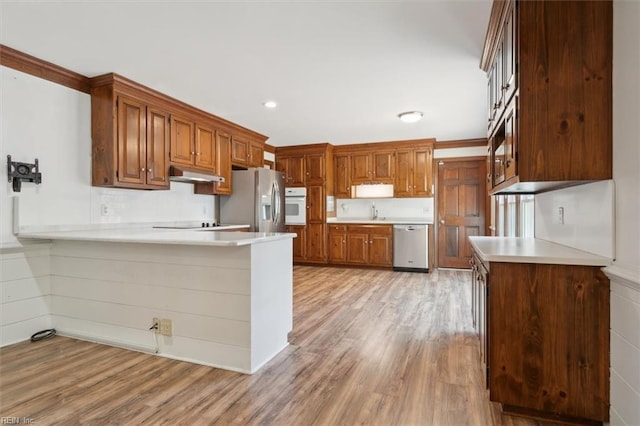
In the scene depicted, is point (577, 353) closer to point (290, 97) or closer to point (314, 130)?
point (290, 97)

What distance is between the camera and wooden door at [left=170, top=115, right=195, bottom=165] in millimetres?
3963

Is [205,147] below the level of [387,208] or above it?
above

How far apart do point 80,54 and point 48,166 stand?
3.36ft

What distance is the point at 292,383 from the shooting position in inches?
81.6

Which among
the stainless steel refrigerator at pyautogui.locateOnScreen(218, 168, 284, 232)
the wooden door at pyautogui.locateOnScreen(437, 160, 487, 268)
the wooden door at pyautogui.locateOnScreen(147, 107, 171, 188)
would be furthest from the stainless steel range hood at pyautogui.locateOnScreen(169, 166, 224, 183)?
the wooden door at pyautogui.locateOnScreen(437, 160, 487, 268)

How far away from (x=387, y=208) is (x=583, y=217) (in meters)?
4.66

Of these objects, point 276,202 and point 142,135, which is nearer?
point 142,135

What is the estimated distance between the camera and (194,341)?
2.35m

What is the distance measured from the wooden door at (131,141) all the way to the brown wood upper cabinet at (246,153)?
1600mm

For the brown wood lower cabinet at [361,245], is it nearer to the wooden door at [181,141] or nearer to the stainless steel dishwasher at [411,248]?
the stainless steel dishwasher at [411,248]

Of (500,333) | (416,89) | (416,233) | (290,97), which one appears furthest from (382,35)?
(416,233)
